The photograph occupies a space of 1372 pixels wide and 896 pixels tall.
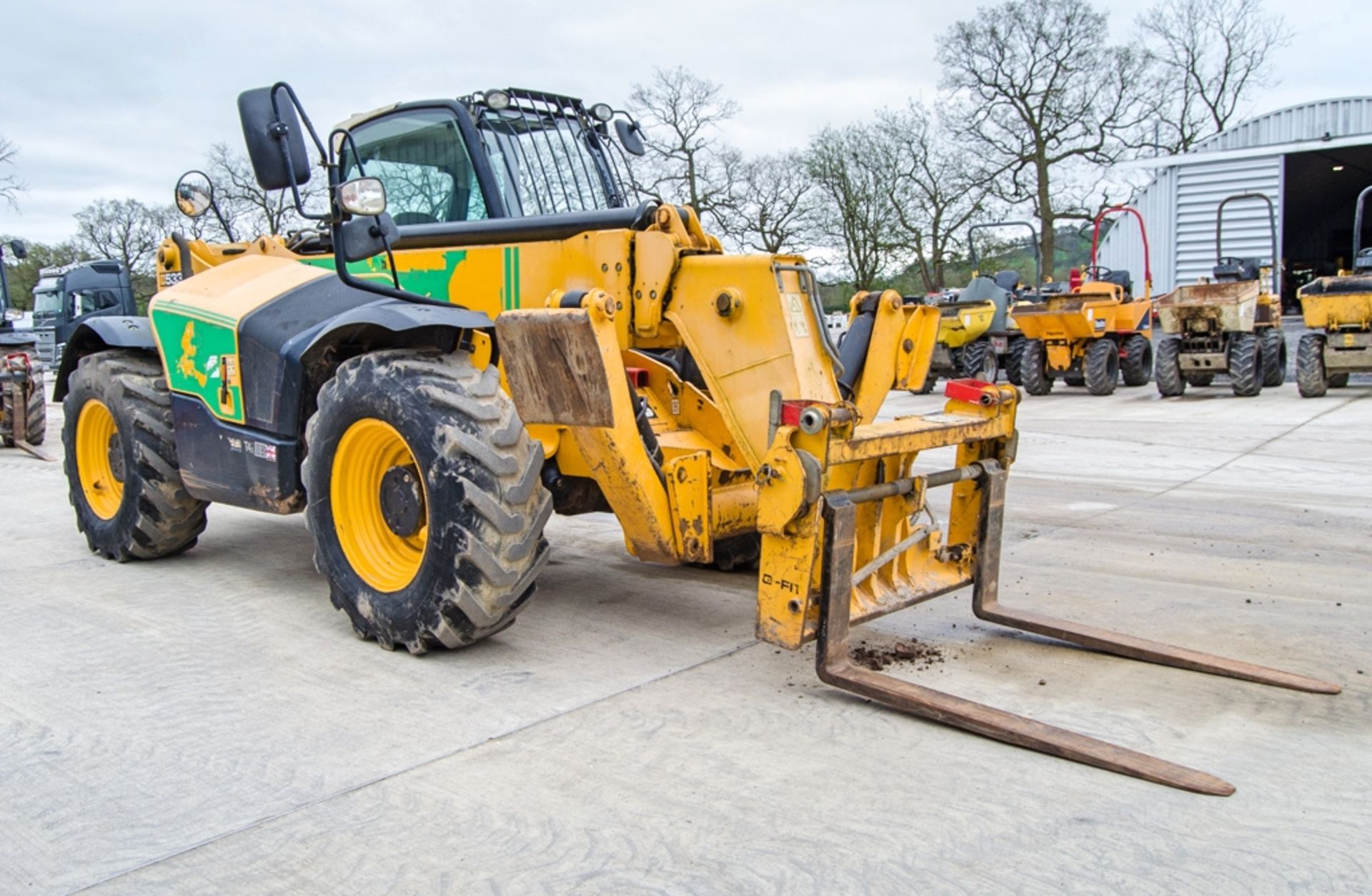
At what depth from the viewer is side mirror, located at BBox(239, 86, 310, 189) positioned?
4.48 metres

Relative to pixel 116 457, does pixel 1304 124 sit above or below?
above

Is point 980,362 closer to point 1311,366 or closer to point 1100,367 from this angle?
point 1100,367

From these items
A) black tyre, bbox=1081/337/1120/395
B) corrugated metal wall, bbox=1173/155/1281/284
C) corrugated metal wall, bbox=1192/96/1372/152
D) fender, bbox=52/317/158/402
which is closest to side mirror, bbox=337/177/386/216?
fender, bbox=52/317/158/402

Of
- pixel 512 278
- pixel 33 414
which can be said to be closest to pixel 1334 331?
pixel 512 278

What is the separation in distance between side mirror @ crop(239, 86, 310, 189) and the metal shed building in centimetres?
2567

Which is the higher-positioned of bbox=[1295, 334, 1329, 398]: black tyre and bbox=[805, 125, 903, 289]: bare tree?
bbox=[805, 125, 903, 289]: bare tree

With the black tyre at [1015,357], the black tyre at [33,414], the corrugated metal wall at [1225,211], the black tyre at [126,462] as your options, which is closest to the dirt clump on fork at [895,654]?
the black tyre at [126,462]

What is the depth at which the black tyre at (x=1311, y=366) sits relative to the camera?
15.7m

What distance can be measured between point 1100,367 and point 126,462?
50.6ft

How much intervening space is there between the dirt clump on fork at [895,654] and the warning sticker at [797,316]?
1.32 m

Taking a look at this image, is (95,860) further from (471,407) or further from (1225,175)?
(1225,175)

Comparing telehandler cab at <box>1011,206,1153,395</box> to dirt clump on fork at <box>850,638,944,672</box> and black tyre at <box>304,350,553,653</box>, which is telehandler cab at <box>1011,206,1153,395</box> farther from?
black tyre at <box>304,350,553,653</box>

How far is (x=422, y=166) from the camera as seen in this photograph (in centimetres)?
566

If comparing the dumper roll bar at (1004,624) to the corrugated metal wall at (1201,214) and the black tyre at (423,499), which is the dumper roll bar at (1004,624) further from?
the corrugated metal wall at (1201,214)
